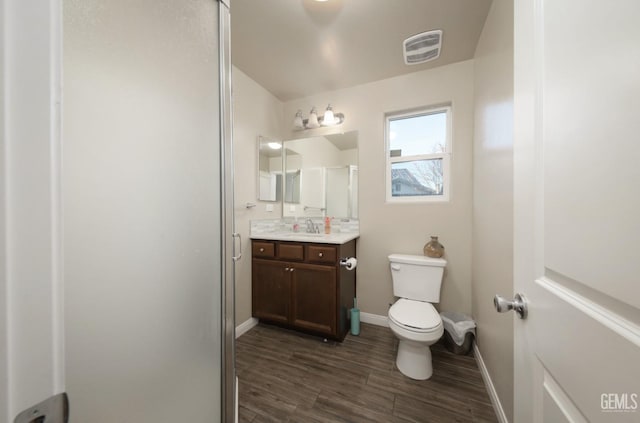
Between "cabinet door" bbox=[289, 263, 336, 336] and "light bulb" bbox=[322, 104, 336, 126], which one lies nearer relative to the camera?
"cabinet door" bbox=[289, 263, 336, 336]

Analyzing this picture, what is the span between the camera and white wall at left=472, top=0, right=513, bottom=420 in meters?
1.17

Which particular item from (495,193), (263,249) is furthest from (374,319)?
(495,193)

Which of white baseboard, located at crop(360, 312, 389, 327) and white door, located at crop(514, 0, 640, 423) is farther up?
white door, located at crop(514, 0, 640, 423)

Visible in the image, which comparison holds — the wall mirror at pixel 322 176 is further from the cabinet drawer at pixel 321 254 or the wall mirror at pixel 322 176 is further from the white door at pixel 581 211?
the white door at pixel 581 211

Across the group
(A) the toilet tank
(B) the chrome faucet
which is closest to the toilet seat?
(A) the toilet tank

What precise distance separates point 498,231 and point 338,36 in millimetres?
1765

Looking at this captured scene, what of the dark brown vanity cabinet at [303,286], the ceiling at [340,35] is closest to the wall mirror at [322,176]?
the dark brown vanity cabinet at [303,286]

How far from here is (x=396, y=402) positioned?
1.34 m

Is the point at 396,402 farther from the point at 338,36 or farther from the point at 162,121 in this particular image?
the point at 338,36

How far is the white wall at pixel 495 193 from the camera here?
1170 mm

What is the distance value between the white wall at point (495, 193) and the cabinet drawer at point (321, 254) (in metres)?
1.09

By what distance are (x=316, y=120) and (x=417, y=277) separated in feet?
6.16

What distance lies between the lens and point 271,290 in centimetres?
209

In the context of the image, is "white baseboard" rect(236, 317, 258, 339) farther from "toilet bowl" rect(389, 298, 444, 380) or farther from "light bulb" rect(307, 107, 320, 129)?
"light bulb" rect(307, 107, 320, 129)
